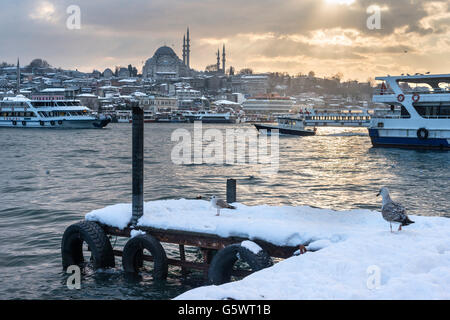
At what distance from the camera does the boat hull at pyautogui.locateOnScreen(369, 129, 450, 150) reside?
3880 centimetres

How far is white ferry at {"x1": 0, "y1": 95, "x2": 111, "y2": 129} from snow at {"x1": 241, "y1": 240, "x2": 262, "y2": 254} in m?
73.0

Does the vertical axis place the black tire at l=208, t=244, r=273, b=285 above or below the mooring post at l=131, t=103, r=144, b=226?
below

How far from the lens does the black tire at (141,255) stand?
9.62 metres

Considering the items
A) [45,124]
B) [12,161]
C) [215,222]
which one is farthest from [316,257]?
[45,124]

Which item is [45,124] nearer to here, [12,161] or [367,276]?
[12,161]

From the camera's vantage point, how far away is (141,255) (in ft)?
33.5

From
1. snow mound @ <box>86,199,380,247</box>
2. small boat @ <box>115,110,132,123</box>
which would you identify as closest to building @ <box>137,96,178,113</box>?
small boat @ <box>115,110,132,123</box>

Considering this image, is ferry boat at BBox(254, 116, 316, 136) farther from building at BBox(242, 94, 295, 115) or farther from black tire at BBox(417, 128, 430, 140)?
building at BBox(242, 94, 295, 115)

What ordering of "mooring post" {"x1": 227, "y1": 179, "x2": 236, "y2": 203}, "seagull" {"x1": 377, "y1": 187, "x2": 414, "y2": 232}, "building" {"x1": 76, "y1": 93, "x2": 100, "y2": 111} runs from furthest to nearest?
"building" {"x1": 76, "y1": 93, "x2": 100, "y2": 111}
"mooring post" {"x1": 227, "y1": 179, "x2": 236, "y2": 203}
"seagull" {"x1": 377, "y1": 187, "x2": 414, "y2": 232}

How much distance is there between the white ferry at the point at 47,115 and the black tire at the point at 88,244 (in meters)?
69.7

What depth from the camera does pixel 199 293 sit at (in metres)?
5.76

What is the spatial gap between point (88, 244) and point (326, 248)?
18.3ft

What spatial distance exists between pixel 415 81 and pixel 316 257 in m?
37.4

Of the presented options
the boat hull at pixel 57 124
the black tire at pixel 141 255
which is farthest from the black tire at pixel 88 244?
Result: the boat hull at pixel 57 124
